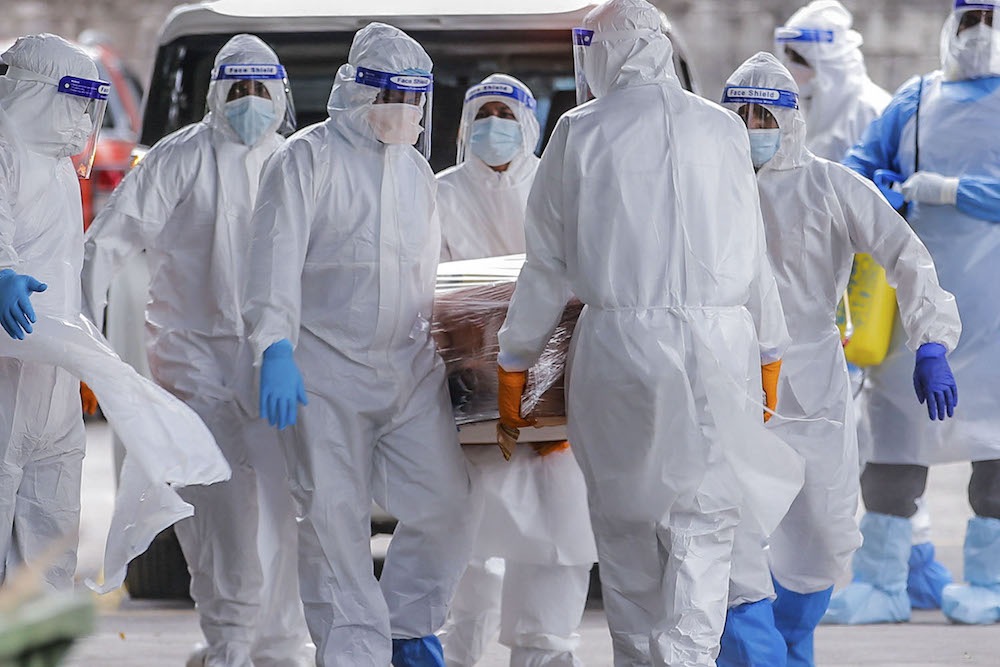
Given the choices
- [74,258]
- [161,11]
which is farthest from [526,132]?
[161,11]

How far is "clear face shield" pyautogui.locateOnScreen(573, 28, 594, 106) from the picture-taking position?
11.5 ft

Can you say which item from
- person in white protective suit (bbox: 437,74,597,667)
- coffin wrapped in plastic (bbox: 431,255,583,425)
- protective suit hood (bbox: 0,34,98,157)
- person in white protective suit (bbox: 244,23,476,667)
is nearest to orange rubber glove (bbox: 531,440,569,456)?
person in white protective suit (bbox: 437,74,597,667)

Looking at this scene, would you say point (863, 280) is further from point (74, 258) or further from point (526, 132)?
point (74, 258)

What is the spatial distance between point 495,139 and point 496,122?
6cm

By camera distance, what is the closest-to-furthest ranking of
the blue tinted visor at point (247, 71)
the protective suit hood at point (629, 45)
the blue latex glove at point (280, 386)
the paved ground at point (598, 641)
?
the protective suit hood at point (629, 45), the blue latex glove at point (280, 386), the blue tinted visor at point (247, 71), the paved ground at point (598, 641)

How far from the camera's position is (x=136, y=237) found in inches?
166

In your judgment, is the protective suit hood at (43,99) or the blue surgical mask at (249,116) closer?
the protective suit hood at (43,99)

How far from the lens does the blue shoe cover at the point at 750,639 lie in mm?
3734

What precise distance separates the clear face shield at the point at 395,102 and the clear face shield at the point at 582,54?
373 mm

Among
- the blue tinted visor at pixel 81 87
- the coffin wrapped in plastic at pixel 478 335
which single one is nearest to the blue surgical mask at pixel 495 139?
the coffin wrapped in plastic at pixel 478 335

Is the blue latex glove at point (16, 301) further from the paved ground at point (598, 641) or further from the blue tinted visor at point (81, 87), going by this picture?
the paved ground at point (598, 641)

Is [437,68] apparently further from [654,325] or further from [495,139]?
[654,325]

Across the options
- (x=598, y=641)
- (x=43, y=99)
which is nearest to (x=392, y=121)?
(x=43, y=99)

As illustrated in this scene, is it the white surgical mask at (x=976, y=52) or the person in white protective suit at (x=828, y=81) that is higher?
the white surgical mask at (x=976, y=52)
